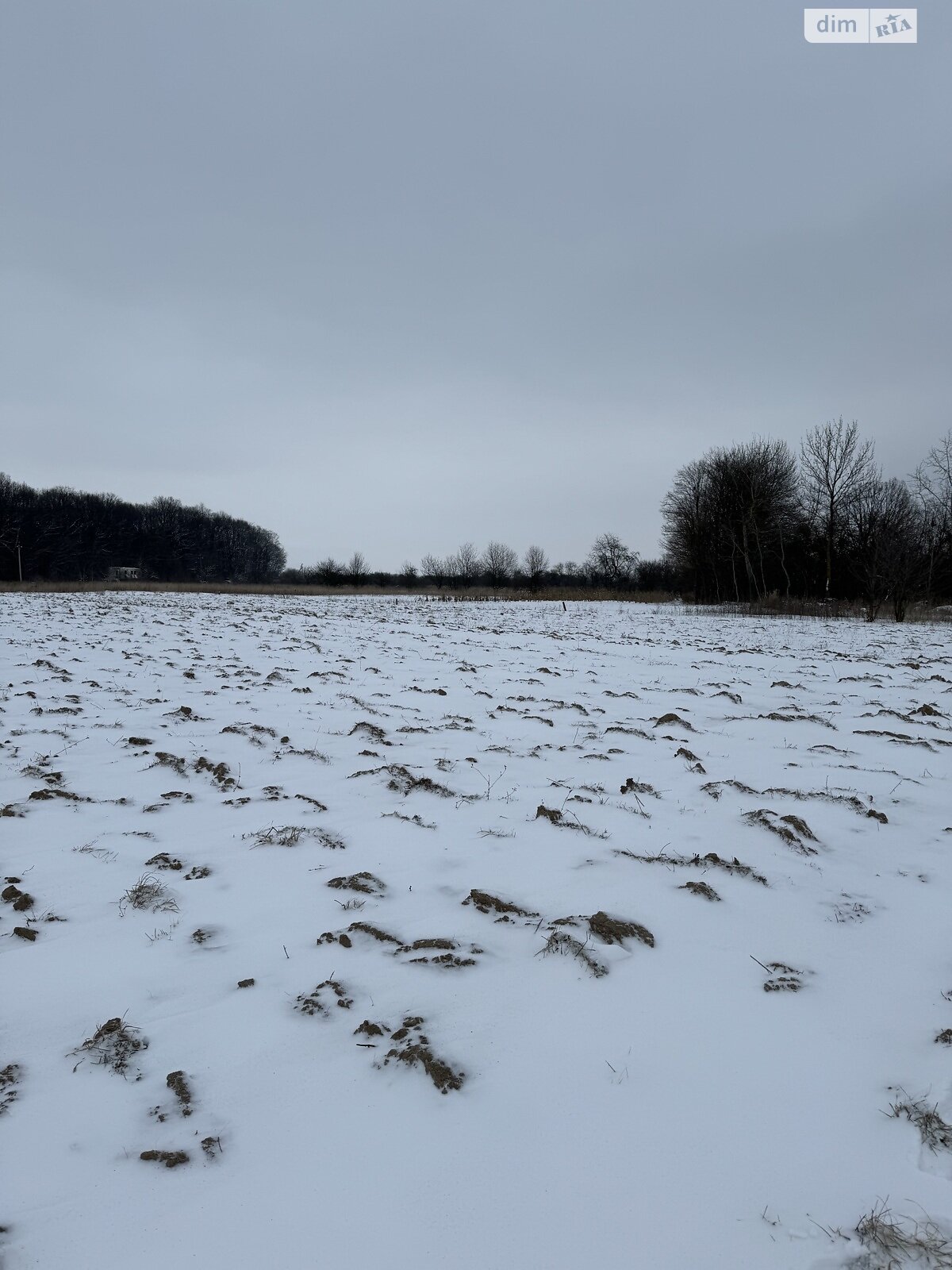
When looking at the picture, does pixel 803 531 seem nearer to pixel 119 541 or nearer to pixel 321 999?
pixel 321 999

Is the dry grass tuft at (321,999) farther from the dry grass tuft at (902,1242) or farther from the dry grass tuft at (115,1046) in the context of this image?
the dry grass tuft at (902,1242)

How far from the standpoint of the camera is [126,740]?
5.23m

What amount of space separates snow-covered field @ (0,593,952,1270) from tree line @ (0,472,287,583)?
62.0 m

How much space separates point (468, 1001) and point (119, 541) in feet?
284

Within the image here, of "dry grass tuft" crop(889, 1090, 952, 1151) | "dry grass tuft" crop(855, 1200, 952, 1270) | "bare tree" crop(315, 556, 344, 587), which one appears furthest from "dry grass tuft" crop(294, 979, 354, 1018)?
"bare tree" crop(315, 556, 344, 587)

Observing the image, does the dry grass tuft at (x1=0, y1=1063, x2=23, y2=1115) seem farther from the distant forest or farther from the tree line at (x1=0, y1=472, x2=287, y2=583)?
the tree line at (x1=0, y1=472, x2=287, y2=583)

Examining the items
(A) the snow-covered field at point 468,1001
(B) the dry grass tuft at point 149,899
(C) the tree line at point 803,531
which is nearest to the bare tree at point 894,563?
(C) the tree line at point 803,531

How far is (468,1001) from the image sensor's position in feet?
7.41

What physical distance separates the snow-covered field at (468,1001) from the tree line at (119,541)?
62.0m

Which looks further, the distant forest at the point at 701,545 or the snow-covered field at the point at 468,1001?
the distant forest at the point at 701,545

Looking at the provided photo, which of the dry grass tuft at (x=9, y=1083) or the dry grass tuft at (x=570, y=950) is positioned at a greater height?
the dry grass tuft at (x=570, y=950)

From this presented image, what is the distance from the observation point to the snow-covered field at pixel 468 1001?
1.52 m

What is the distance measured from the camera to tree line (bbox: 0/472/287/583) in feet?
216

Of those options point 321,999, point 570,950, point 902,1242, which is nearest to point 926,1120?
point 902,1242
